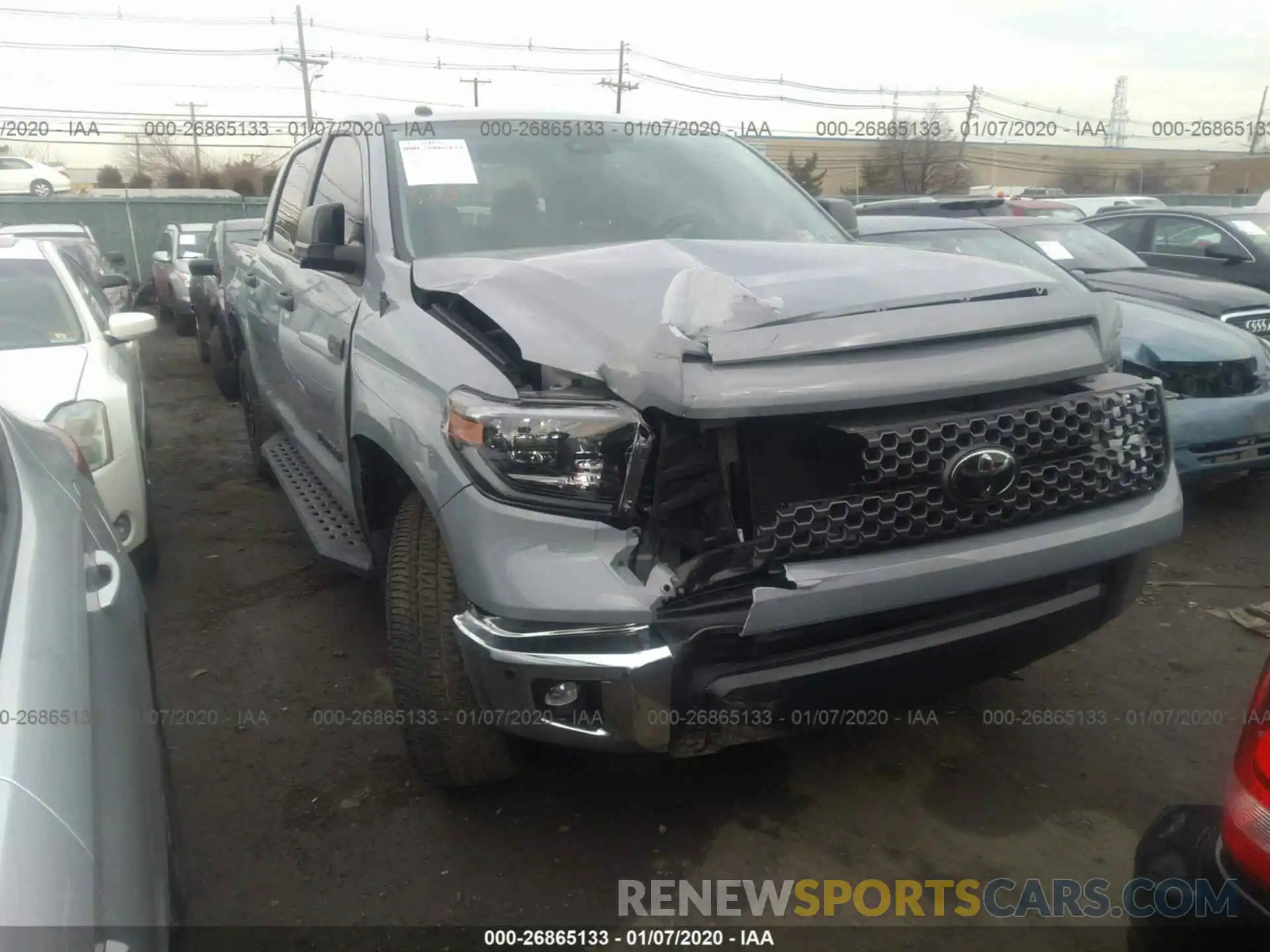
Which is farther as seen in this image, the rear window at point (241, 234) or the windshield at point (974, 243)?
the rear window at point (241, 234)

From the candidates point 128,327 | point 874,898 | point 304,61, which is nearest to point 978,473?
point 874,898

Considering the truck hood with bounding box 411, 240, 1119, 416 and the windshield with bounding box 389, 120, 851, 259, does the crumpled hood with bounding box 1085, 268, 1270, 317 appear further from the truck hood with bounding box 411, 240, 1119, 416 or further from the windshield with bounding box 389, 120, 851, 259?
the truck hood with bounding box 411, 240, 1119, 416

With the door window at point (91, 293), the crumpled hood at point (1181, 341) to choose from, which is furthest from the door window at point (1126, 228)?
the door window at point (91, 293)

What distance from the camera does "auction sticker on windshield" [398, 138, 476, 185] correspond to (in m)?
3.26

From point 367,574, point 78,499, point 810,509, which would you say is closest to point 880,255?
point 810,509

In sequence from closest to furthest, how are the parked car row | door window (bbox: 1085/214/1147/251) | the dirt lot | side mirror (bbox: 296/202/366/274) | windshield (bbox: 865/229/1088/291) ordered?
the parked car row < the dirt lot < side mirror (bbox: 296/202/366/274) < windshield (bbox: 865/229/1088/291) < door window (bbox: 1085/214/1147/251)

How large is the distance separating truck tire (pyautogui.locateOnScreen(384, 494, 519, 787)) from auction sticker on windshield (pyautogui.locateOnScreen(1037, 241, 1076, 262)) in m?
5.87

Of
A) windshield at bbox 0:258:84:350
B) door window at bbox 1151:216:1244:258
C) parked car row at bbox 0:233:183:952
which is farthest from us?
door window at bbox 1151:216:1244:258

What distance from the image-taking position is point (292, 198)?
4.66 meters

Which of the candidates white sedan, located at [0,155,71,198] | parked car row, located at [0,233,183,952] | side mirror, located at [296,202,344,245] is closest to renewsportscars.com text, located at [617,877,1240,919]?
parked car row, located at [0,233,183,952]

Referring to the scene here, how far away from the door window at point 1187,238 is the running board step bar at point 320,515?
762 centimetres

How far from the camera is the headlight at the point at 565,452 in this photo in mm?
2107

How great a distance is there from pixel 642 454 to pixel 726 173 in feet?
6.62

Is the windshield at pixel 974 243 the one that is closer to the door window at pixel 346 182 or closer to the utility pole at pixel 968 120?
the door window at pixel 346 182
